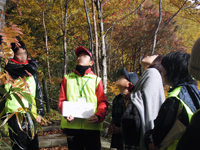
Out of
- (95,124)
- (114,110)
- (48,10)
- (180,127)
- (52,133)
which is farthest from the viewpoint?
(48,10)

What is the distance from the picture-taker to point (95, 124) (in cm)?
220

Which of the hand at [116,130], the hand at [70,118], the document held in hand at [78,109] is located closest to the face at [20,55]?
the document held in hand at [78,109]

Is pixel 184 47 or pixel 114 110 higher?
pixel 184 47

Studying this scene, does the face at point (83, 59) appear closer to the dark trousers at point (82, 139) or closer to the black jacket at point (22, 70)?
the black jacket at point (22, 70)

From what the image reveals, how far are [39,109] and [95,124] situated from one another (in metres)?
0.93

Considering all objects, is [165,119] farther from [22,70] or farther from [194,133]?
[22,70]

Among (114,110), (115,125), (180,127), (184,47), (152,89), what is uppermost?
(184,47)

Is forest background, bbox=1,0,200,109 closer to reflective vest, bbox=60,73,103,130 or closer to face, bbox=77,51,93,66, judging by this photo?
face, bbox=77,51,93,66

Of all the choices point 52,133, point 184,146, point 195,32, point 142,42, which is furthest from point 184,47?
point 184,146

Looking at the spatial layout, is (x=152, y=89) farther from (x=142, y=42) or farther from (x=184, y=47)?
(x=184, y=47)

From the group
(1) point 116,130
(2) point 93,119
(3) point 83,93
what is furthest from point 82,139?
(3) point 83,93

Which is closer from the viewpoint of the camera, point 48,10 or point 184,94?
point 184,94

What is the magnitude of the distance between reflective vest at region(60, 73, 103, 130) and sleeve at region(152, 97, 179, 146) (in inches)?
40.6

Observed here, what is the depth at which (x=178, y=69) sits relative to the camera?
144 cm
